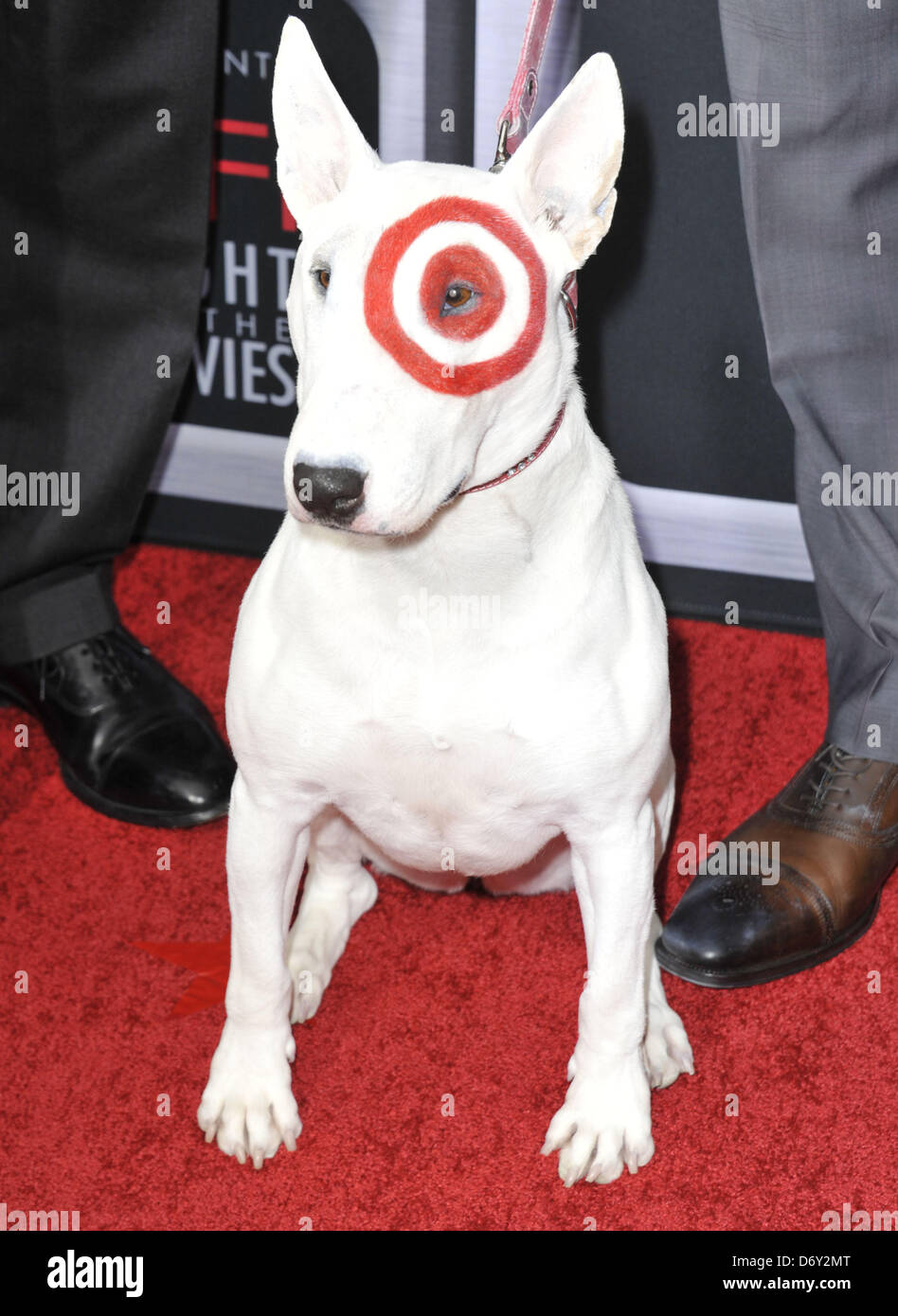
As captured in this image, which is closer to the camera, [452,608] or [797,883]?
[452,608]

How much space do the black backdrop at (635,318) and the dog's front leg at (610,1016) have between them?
1.11 m

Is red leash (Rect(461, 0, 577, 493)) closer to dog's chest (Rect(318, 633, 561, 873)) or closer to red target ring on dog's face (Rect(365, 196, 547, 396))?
red target ring on dog's face (Rect(365, 196, 547, 396))

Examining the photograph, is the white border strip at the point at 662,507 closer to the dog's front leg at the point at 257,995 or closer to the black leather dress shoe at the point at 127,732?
the black leather dress shoe at the point at 127,732

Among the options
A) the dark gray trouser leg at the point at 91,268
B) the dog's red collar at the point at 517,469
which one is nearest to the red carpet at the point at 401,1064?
the dark gray trouser leg at the point at 91,268

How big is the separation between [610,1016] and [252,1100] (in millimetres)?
450

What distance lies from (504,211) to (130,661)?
131 centimetres

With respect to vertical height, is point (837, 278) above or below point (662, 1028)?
above

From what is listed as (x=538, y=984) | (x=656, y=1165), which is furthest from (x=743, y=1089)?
(x=538, y=984)

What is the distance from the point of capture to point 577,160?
1.46 metres

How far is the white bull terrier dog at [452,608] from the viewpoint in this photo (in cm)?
137

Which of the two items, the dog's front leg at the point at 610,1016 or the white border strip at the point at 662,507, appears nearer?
the dog's front leg at the point at 610,1016

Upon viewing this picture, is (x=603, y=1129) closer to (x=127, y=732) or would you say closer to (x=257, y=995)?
(x=257, y=995)

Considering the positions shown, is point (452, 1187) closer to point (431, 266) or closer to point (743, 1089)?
point (743, 1089)

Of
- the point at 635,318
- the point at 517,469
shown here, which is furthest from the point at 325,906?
the point at 635,318
